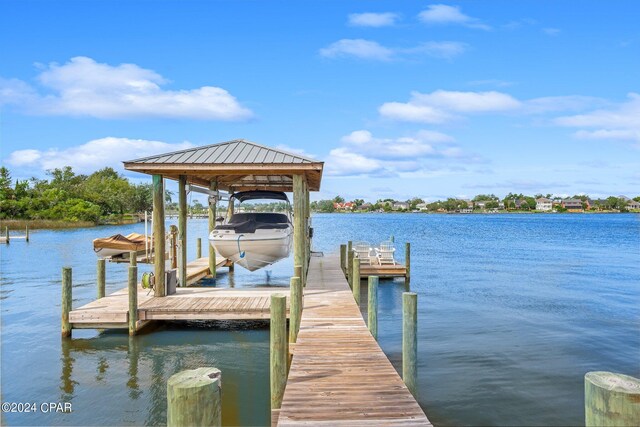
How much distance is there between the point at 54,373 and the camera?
9.54 meters

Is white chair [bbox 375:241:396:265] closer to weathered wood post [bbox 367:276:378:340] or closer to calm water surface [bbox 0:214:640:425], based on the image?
calm water surface [bbox 0:214:640:425]

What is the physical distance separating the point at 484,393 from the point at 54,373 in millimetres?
8808

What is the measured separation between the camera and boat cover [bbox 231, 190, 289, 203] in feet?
56.0

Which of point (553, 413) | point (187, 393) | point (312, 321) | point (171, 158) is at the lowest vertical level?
point (553, 413)

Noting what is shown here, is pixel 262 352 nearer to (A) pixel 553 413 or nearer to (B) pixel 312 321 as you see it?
(B) pixel 312 321

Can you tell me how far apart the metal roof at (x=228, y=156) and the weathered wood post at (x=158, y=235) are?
0.69 meters

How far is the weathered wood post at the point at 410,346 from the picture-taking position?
664cm

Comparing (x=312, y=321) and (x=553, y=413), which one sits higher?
(x=312, y=321)

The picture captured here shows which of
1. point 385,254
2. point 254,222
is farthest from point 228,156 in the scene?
point 385,254

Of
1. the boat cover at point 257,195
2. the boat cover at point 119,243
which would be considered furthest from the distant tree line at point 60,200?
the boat cover at point 257,195

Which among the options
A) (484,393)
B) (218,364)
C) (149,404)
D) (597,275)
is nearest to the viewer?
(149,404)

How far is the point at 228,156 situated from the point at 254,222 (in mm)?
3312

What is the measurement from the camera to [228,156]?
467 inches

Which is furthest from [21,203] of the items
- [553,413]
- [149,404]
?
[553,413]
